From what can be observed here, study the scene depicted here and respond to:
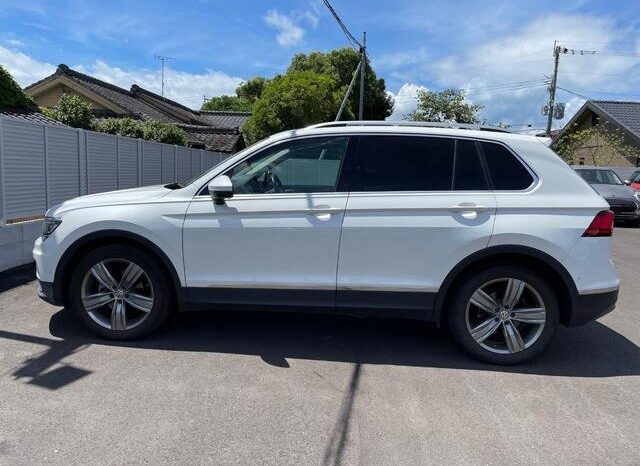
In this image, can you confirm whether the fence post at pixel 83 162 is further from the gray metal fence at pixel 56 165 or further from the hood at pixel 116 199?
the hood at pixel 116 199

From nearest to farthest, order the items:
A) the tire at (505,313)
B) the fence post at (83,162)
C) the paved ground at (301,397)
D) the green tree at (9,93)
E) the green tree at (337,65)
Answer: the paved ground at (301,397) < the tire at (505,313) < the fence post at (83,162) < the green tree at (9,93) < the green tree at (337,65)

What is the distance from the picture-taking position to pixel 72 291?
14.2 feet

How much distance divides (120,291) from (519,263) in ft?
10.7

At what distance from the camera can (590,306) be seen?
3963mm

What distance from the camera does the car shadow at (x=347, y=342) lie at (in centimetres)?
416

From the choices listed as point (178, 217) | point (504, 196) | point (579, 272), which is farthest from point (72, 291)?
point (579, 272)

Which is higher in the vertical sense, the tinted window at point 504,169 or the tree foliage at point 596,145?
the tree foliage at point 596,145

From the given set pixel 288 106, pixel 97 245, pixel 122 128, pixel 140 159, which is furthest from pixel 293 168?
pixel 288 106

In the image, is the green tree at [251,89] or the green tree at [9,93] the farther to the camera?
the green tree at [251,89]

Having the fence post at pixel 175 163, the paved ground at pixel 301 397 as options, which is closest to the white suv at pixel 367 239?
the paved ground at pixel 301 397

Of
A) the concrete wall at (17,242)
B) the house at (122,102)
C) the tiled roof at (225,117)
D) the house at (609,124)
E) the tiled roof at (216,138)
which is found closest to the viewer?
the concrete wall at (17,242)

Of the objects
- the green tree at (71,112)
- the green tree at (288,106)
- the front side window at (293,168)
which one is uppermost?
the green tree at (288,106)

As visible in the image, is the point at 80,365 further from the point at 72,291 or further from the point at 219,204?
the point at 219,204

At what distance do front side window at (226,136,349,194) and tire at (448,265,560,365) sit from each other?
140 centimetres
